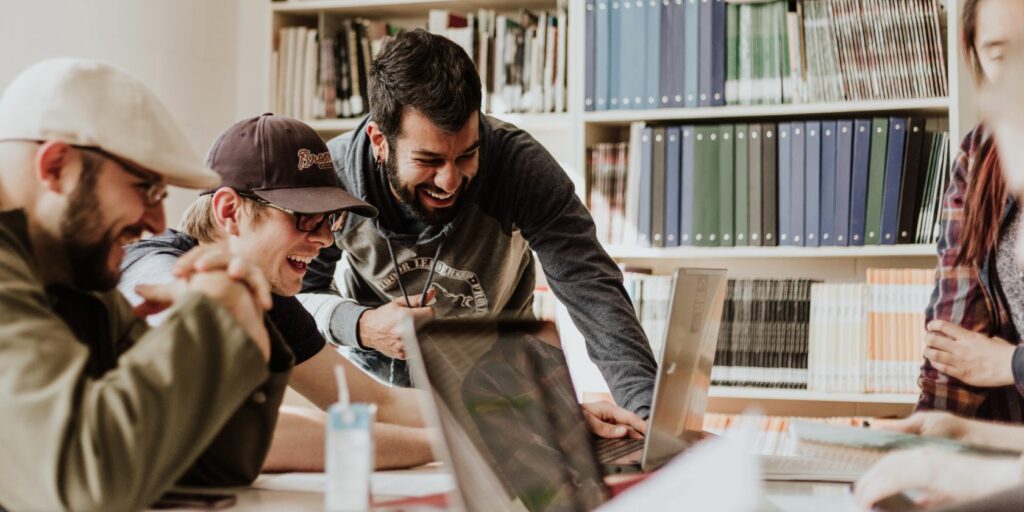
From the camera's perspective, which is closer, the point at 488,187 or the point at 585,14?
the point at 488,187

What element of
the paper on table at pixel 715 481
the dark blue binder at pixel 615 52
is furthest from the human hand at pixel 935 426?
the dark blue binder at pixel 615 52

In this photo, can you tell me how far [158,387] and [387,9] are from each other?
2.50 m

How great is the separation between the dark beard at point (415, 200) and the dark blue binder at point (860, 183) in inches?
50.3

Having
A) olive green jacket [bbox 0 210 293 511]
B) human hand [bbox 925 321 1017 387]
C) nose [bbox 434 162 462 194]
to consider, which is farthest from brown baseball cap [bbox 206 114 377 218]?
human hand [bbox 925 321 1017 387]

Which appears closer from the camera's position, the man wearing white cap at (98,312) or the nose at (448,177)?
the man wearing white cap at (98,312)

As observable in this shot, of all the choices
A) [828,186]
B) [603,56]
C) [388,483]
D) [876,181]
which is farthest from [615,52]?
[388,483]

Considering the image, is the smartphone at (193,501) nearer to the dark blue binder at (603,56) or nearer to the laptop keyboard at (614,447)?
the laptop keyboard at (614,447)

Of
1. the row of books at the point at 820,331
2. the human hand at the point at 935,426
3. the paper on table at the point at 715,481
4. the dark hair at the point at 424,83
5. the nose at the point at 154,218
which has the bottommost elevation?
the row of books at the point at 820,331

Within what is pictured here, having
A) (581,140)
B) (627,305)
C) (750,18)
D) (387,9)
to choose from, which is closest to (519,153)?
(627,305)

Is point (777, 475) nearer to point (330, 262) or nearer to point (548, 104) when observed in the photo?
point (330, 262)

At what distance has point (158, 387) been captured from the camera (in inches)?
35.9

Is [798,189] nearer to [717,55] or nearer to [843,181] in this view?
[843,181]

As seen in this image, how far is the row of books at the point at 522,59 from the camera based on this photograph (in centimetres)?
303

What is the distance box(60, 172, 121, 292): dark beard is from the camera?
3.33 feet
